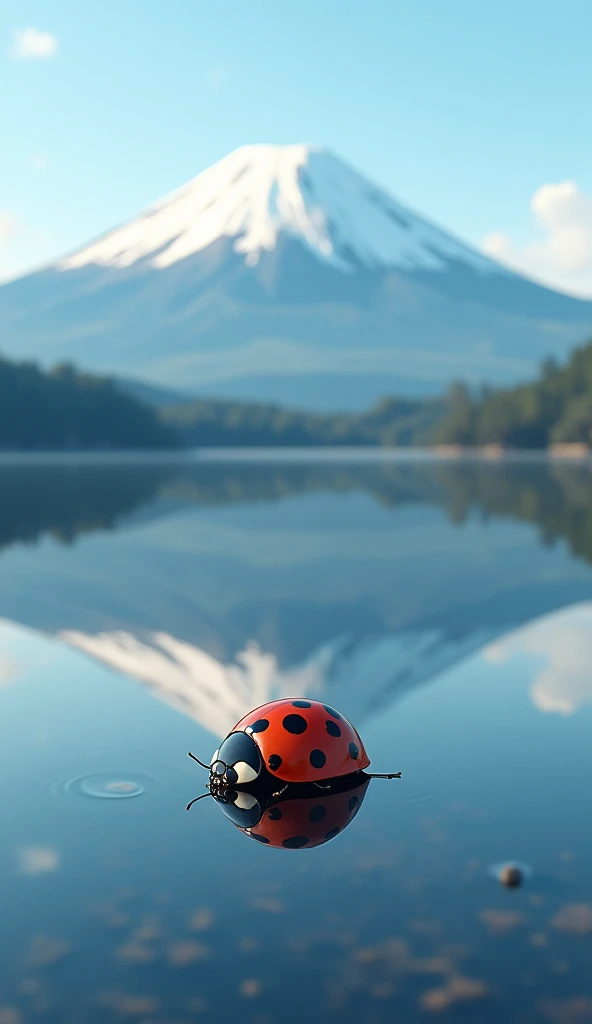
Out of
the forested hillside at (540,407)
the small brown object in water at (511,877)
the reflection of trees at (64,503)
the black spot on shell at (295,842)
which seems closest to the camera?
the small brown object in water at (511,877)

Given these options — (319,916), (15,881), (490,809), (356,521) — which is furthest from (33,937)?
(356,521)

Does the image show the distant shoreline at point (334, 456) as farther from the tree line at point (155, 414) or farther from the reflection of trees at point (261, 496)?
the reflection of trees at point (261, 496)

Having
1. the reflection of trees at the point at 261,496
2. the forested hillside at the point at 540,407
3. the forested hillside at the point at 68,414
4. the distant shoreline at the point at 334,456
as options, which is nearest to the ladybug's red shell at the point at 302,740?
the reflection of trees at the point at 261,496

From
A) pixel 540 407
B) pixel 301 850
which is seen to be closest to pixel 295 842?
pixel 301 850

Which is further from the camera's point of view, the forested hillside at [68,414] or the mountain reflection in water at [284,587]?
the forested hillside at [68,414]

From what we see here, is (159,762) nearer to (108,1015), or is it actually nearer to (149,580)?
(108,1015)

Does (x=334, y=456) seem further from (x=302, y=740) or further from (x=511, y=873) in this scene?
(x=511, y=873)

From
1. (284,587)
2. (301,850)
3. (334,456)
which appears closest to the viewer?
(301,850)
